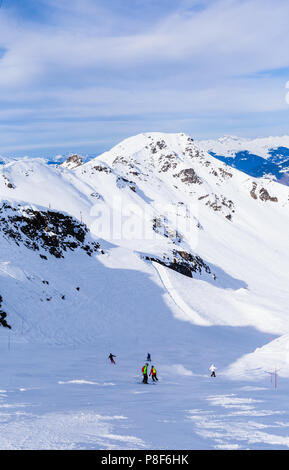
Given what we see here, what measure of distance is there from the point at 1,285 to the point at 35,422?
2329 cm

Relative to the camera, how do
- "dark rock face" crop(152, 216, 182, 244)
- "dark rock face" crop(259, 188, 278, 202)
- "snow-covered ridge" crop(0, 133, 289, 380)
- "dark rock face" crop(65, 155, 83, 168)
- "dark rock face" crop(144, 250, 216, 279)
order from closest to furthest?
"snow-covered ridge" crop(0, 133, 289, 380)
"dark rock face" crop(144, 250, 216, 279)
"dark rock face" crop(152, 216, 182, 244)
"dark rock face" crop(65, 155, 83, 168)
"dark rock face" crop(259, 188, 278, 202)

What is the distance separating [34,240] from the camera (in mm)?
42938

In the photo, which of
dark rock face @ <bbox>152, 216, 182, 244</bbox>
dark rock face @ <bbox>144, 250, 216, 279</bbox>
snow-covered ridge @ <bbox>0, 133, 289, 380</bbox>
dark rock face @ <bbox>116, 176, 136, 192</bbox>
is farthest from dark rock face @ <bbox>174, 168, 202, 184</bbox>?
dark rock face @ <bbox>144, 250, 216, 279</bbox>

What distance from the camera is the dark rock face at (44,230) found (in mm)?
42031

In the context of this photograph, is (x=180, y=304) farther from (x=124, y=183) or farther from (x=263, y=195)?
(x=263, y=195)

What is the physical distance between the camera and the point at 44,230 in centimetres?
4525

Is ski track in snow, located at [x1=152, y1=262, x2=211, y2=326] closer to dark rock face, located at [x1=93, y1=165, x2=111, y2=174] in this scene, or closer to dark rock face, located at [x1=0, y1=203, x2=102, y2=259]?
dark rock face, located at [x1=0, y1=203, x2=102, y2=259]

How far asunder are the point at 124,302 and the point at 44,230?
1548cm

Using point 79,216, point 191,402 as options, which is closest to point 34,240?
point 191,402

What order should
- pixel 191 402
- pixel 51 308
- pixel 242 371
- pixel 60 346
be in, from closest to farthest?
pixel 191 402
pixel 242 371
pixel 60 346
pixel 51 308

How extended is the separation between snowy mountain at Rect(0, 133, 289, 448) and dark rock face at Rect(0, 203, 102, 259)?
0.17 metres

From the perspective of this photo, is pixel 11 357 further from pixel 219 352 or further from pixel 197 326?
pixel 197 326

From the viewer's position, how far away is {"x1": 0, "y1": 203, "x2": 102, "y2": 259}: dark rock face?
42.0 meters

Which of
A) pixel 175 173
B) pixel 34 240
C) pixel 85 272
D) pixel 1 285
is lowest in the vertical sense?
pixel 1 285
